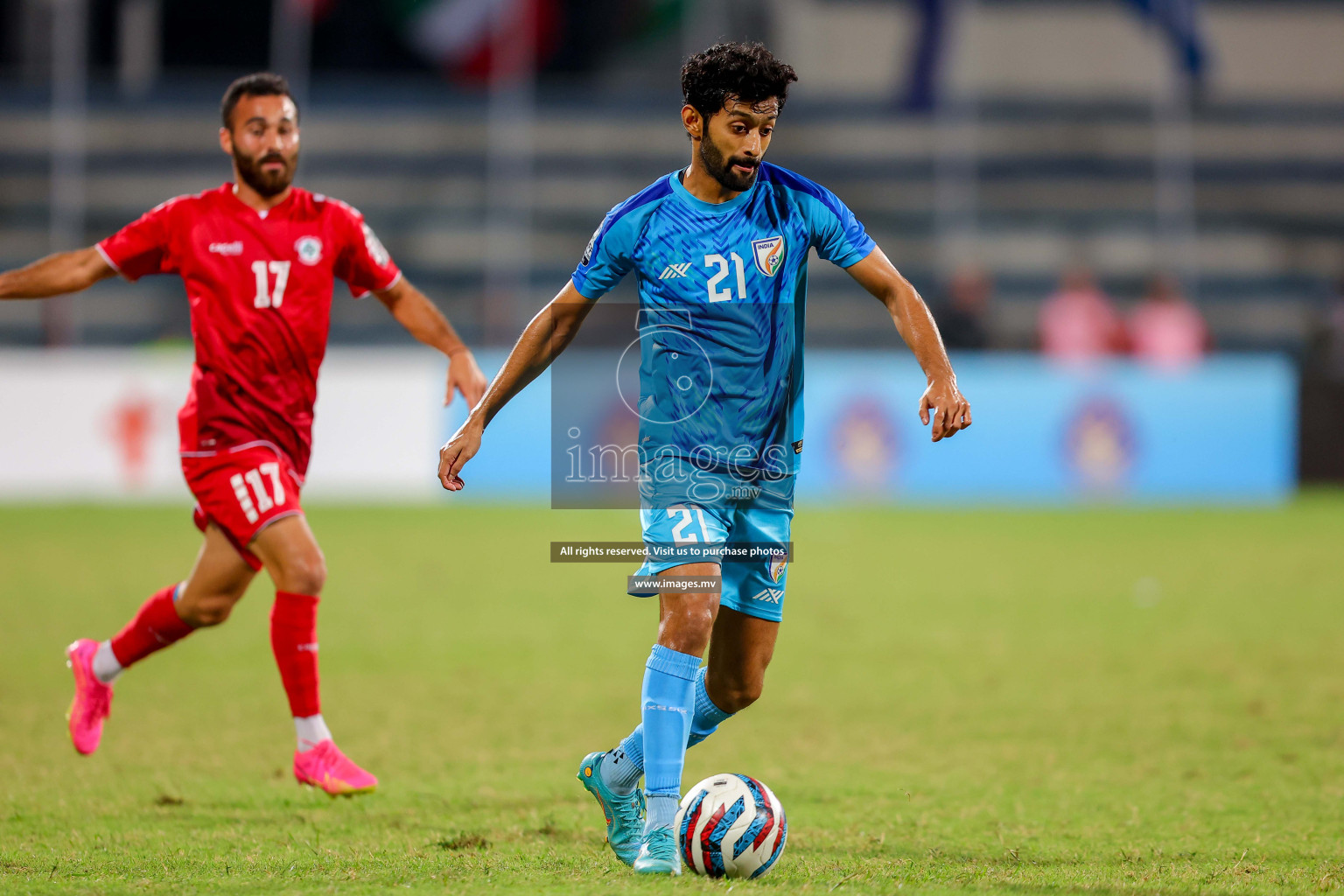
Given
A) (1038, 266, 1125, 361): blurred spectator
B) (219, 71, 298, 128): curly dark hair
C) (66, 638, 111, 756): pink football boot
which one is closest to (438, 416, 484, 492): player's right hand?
(219, 71, 298, 128): curly dark hair

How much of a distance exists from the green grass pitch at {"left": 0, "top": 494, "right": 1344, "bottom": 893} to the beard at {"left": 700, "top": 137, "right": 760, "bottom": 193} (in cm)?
184

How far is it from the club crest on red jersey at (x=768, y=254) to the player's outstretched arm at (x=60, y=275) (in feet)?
7.48

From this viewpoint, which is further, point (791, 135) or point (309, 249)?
point (791, 135)

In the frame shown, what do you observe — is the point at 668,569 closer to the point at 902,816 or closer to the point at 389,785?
the point at 902,816

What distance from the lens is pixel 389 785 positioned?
512 centimetres

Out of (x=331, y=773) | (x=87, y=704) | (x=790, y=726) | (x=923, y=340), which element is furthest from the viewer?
(x=790, y=726)

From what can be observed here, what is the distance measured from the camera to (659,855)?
153 inches

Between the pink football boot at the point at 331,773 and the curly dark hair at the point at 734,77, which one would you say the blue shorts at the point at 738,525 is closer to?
the curly dark hair at the point at 734,77

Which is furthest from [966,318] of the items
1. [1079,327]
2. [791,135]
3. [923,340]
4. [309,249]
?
[923,340]

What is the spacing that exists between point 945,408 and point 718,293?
72cm

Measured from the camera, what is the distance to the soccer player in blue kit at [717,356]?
4074 mm

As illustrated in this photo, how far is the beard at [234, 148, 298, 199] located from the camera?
515 centimetres

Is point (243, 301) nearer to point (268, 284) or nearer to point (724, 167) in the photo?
point (268, 284)

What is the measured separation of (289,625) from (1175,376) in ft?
38.7
